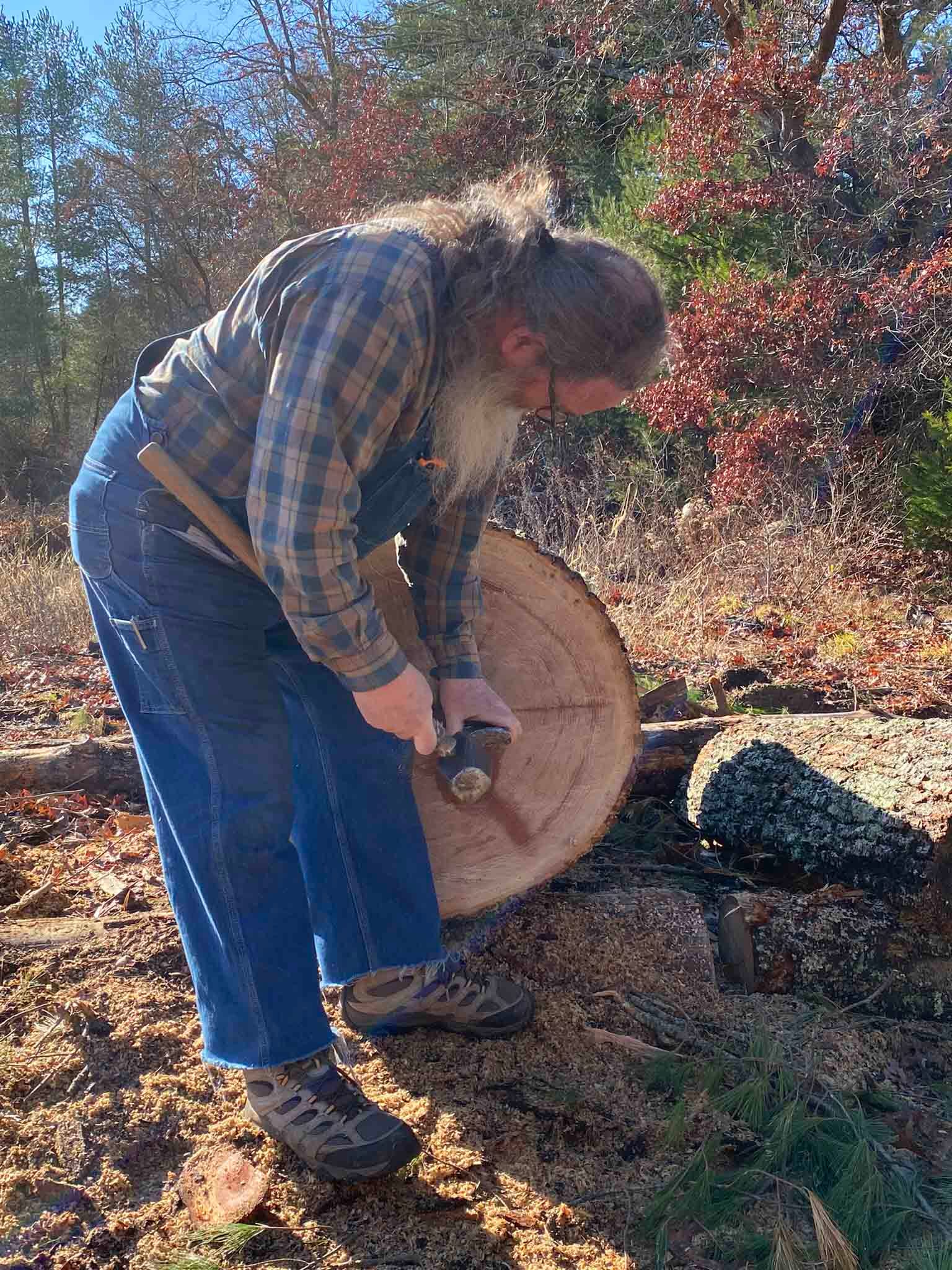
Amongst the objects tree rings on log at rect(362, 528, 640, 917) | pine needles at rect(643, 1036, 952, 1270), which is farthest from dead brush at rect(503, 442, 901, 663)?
pine needles at rect(643, 1036, 952, 1270)

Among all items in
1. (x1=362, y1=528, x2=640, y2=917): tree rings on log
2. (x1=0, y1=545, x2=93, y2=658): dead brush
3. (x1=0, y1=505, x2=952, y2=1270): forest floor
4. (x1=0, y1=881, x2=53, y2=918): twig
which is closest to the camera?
(x1=0, y1=505, x2=952, y2=1270): forest floor

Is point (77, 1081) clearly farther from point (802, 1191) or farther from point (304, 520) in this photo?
point (802, 1191)

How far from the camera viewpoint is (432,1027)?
2174 millimetres

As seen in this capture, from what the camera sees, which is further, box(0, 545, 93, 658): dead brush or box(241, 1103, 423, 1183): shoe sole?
box(0, 545, 93, 658): dead brush

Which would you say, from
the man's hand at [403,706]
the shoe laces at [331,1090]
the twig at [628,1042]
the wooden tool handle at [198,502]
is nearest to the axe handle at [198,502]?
the wooden tool handle at [198,502]

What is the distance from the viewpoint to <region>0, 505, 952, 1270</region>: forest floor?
161 centimetres

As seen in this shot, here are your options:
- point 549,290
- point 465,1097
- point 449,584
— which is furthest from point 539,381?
point 465,1097

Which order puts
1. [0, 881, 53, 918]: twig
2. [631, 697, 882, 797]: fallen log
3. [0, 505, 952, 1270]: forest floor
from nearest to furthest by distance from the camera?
[0, 505, 952, 1270]: forest floor → [0, 881, 53, 918]: twig → [631, 697, 882, 797]: fallen log

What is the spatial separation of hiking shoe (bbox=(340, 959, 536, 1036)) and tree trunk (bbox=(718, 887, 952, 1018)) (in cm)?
58

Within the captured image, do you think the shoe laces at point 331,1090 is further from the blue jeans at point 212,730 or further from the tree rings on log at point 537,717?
the tree rings on log at point 537,717

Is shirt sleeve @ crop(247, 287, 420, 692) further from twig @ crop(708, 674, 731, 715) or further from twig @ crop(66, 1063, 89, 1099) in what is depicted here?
twig @ crop(708, 674, 731, 715)

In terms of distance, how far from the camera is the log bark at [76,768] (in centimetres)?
321

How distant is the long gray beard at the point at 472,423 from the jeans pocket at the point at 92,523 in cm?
61

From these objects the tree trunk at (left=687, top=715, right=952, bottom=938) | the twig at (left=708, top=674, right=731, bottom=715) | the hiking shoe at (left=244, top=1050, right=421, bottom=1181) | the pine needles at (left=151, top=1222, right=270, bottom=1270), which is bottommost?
the pine needles at (left=151, top=1222, right=270, bottom=1270)
